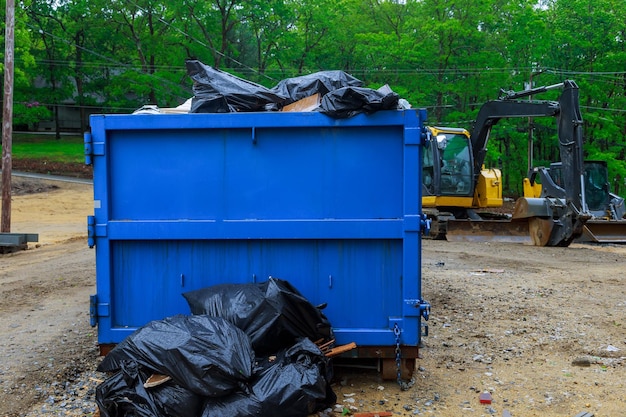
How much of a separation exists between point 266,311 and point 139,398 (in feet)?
2.92

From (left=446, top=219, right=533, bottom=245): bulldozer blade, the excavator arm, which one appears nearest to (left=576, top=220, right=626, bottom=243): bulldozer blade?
the excavator arm

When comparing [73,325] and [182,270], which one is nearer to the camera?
[182,270]

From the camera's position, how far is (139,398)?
3.72 meters

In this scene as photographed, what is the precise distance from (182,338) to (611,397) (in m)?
3.00

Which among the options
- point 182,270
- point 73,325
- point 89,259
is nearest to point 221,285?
point 182,270

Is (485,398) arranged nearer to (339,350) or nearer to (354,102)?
(339,350)

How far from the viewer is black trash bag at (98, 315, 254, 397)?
3.62m

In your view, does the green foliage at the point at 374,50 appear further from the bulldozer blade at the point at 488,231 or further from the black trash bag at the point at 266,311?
the black trash bag at the point at 266,311

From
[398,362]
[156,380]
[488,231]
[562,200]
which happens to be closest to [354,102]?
[398,362]

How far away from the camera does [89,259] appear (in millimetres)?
12336

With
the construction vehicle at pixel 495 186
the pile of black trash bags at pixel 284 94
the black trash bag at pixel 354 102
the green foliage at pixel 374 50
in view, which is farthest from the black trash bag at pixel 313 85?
the green foliage at pixel 374 50

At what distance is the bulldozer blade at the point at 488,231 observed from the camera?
1611cm

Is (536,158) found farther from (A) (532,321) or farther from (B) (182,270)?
(B) (182,270)

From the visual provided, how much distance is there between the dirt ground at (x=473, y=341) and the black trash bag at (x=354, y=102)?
190 centimetres
